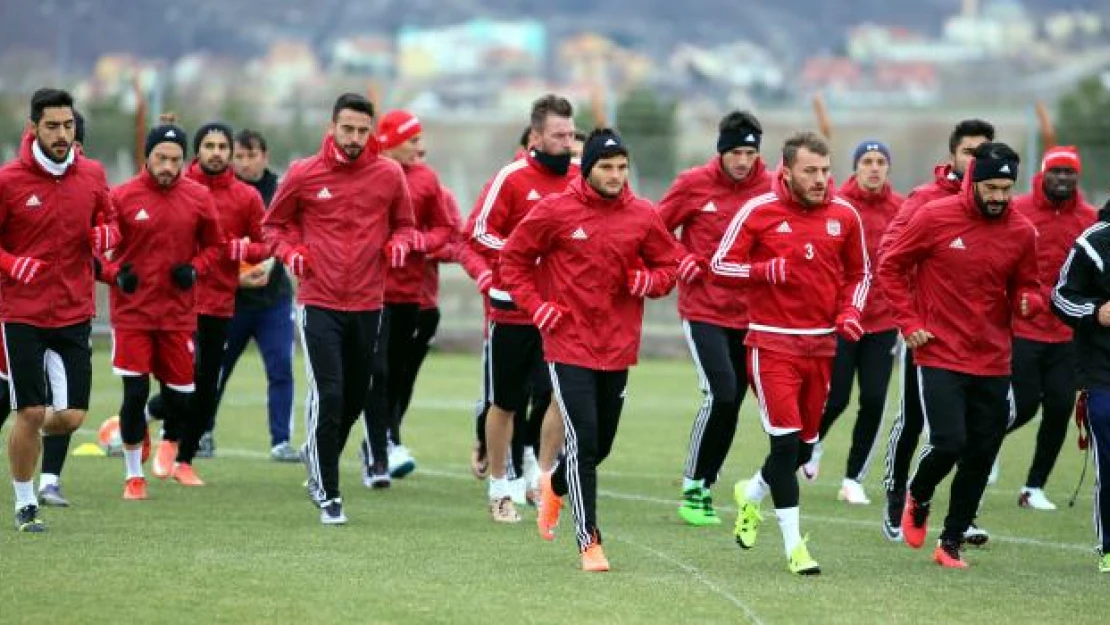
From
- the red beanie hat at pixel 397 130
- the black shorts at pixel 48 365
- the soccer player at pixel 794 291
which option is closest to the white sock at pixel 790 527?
the soccer player at pixel 794 291

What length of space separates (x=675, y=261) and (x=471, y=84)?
160m

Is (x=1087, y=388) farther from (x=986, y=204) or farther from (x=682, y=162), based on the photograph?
(x=682, y=162)

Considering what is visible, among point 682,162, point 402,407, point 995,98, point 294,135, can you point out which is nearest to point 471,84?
point 995,98

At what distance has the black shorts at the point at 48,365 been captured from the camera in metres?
11.8

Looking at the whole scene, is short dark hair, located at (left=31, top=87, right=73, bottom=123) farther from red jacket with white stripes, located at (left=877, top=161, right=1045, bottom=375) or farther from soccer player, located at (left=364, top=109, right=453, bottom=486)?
red jacket with white stripes, located at (left=877, top=161, right=1045, bottom=375)

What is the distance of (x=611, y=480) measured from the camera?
51.1ft

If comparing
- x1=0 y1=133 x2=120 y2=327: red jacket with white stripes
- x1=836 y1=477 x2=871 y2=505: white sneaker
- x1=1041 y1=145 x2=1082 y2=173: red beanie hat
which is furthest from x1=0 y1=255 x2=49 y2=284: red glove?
x1=1041 y1=145 x2=1082 y2=173: red beanie hat

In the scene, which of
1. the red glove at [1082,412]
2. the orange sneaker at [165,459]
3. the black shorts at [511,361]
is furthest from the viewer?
the orange sneaker at [165,459]

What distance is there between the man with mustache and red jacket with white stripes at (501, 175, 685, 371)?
3.83 metres

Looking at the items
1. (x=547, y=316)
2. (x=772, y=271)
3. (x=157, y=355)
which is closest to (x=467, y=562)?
(x=547, y=316)

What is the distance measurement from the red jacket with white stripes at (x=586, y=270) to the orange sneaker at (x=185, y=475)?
407 cm

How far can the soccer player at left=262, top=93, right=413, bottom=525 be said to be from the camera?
12.6m

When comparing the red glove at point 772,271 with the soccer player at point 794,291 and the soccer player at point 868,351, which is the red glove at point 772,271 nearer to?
the soccer player at point 794,291

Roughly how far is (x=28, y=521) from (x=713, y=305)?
14.2 ft
